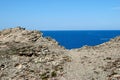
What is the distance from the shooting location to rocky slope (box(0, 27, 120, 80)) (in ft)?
98.0

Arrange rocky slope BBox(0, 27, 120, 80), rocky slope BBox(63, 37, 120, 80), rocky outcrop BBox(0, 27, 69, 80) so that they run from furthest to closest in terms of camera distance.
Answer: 1. rocky outcrop BBox(0, 27, 69, 80)
2. rocky slope BBox(0, 27, 120, 80)
3. rocky slope BBox(63, 37, 120, 80)

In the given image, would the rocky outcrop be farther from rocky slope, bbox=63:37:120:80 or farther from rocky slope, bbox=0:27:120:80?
rocky slope, bbox=63:37:120:80

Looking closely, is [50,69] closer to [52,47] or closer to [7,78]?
[7,78]

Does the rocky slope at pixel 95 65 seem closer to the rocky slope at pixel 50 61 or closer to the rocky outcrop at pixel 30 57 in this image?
the rocky slope at pixel 50 61

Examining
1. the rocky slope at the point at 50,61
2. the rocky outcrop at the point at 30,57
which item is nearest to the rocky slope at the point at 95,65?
the rocky slope at the point at 50,61

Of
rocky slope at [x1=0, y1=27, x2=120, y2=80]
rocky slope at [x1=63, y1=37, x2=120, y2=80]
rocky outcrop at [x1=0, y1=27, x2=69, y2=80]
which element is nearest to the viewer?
rocky slope at [x1=63, y1=37, x2=120, y2=80]

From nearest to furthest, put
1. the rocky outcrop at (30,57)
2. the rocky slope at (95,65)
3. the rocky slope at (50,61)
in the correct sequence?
1. the rocky slope at (95,65)
2. the rocky slope at (50,61)
3. the rocky outcrop at (30,57)

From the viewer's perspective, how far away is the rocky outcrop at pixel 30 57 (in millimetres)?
30469

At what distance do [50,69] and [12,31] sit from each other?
15465mm

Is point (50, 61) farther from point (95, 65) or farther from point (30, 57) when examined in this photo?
point (95, 65)

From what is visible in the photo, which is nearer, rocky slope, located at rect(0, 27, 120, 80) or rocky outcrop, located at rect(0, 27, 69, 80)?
rocky slope, located at rect(0, 27, 120, 80)

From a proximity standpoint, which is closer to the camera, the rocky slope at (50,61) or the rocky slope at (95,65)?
the rocky slope at (95,65)

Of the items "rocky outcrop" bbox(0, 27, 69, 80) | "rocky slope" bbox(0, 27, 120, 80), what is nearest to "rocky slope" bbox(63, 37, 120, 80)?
"rocky slope" bbox(0, 27, 120, 80)

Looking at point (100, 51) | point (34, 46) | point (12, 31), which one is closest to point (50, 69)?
point (34, 46)
